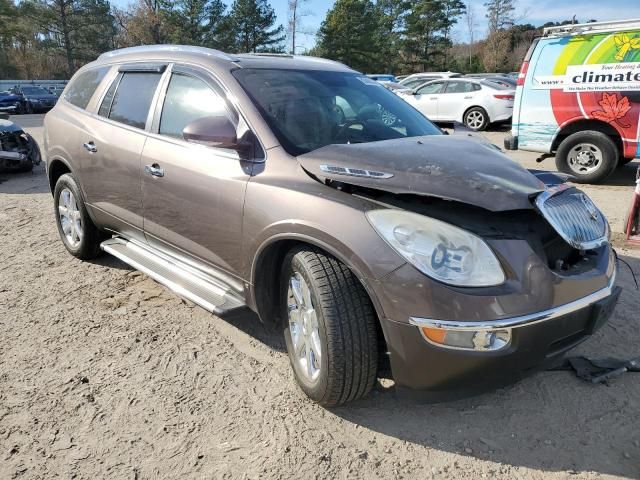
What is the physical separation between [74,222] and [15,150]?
5696 millimetres

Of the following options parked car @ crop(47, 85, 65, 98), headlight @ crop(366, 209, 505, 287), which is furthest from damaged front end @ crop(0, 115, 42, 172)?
parked car @ crop(47, 85, 65, 98)

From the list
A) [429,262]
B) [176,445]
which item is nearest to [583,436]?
[429,262]

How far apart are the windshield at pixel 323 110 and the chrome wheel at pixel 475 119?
38.7ft

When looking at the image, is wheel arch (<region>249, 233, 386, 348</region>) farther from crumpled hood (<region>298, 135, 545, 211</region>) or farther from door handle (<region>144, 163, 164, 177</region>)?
door handle (<region>144, 163, 164, 177</region>)

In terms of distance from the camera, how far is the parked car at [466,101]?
46.5 feet

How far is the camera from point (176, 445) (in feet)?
7.89

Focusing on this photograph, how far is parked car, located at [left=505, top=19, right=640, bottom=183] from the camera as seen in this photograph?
23.0 ft

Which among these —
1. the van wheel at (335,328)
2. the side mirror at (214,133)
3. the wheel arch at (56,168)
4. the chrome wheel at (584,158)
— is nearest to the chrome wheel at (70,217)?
the wheel arch at (56,168)

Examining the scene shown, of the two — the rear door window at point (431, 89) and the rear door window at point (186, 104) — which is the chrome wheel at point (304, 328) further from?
the rear door window at point (431, 89)

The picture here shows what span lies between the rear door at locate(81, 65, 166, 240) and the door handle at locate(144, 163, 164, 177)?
0.15 meters

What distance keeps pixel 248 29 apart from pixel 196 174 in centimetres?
5054

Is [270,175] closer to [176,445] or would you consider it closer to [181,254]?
[181,254]

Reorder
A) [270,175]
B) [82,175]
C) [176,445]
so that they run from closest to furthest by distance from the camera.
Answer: [176,445] → [270,175] → [82,175]

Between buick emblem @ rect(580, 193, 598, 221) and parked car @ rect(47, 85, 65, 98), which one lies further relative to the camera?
parked car @ rect(47, 85, 65, 98)
